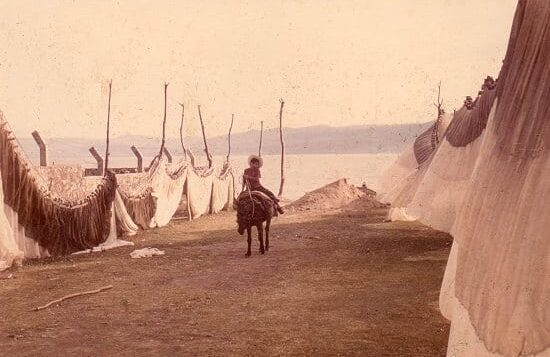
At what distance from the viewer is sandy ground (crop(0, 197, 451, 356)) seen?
680 centimetres

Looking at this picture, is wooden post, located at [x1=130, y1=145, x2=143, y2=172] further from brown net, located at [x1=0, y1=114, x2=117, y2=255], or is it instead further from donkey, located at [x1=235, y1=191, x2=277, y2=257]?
donkey, located at [x1=235, y1=191, x2=277, y2=257]

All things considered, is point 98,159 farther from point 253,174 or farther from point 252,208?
point 252,208

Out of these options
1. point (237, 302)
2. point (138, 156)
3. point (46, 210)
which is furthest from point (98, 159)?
point (237, 302)

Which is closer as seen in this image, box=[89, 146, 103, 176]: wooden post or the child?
the child

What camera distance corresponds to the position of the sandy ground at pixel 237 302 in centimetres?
680

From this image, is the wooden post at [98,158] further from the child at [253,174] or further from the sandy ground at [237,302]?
the child at [253,174]

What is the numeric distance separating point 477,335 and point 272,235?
39.9ft

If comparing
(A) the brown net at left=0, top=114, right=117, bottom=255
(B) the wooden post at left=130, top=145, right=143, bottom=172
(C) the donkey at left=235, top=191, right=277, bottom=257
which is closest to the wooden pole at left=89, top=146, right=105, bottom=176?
(B) the wooden post at left=130, top=145, right=143, bottom=172

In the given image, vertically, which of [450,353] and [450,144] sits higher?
[450,144]

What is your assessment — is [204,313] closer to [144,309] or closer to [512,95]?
[144,309]

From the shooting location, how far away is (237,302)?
348 inches

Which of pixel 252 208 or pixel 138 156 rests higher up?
pixel 138 156

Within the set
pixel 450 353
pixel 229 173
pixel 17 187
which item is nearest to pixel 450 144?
pixel 450 353

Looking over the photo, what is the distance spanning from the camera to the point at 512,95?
17.9 feet
